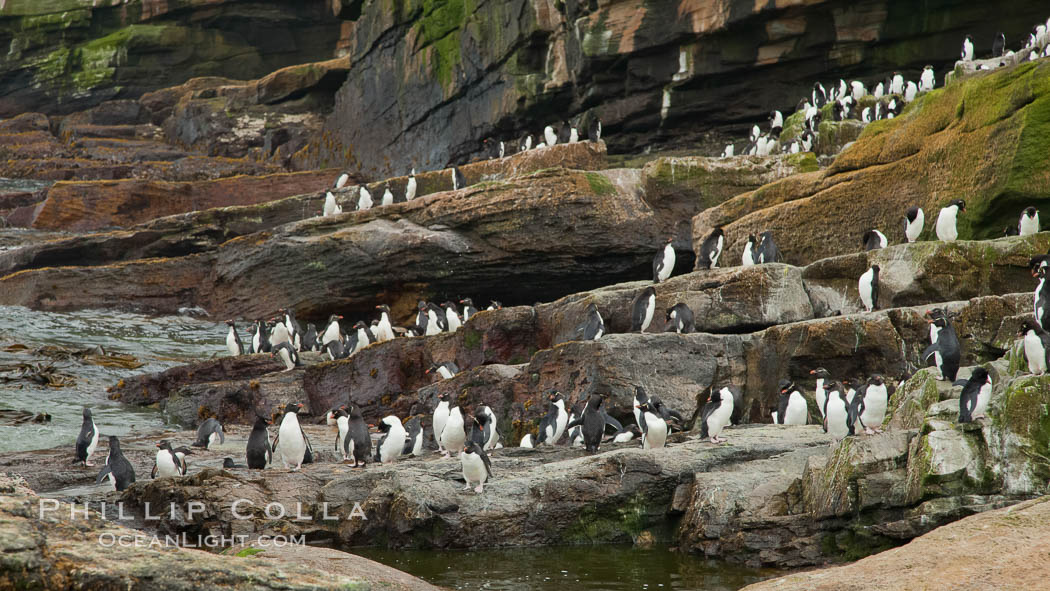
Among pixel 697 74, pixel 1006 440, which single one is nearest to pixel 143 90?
pixel 697 74

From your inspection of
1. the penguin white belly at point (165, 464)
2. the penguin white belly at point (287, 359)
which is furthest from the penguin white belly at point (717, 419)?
the penguin white belly at point (287, 359)

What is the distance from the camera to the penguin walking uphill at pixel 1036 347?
390 inches

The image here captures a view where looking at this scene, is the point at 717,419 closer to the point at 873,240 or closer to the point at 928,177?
the point at 873,240

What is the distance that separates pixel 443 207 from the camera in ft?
79.7

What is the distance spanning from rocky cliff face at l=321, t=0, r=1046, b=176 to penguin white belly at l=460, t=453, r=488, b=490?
21.1 metres

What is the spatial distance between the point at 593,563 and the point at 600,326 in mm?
7157

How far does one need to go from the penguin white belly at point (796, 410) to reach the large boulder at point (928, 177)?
5.42m

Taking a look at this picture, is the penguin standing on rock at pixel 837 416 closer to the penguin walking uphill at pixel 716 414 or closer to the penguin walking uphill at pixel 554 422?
the penguin walking uphill at pixel 716 414

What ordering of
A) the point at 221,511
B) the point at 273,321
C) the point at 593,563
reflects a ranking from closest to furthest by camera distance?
the point at 593,563, the point at 221,511, the point at 273,321

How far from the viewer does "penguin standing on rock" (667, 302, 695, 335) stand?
16.2m

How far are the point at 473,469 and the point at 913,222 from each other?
9855 mm

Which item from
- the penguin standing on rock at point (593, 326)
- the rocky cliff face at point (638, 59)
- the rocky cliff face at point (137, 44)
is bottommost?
the penguin standing on rock at point (593, 326)

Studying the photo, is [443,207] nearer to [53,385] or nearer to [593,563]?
[53,385]

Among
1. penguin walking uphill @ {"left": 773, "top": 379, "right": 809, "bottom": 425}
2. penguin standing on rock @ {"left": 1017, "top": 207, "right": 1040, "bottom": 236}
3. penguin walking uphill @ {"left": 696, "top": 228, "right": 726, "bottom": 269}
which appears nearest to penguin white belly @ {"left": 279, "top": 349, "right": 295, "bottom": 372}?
penguin walking uphill @ {"left": 696, "top": 228, "right": 726, "bottom": 269}
